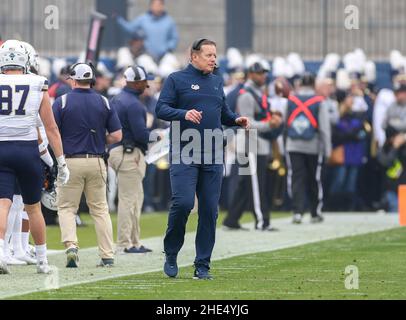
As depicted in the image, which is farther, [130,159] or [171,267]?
[130,159]

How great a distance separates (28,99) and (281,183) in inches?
451

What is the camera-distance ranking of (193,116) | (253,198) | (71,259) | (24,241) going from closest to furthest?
(193,116), (71,259), (24,241), (253,198)

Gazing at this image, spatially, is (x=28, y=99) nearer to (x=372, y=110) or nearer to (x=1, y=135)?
(x=1, y=135)

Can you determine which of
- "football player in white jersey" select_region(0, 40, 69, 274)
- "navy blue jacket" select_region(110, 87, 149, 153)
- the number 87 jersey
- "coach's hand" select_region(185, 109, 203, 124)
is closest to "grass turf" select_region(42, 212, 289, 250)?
"navy blue jacket" select_region(110, 87, 149, 153)

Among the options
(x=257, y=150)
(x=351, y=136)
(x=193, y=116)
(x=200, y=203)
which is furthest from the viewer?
(x=351, y=136)

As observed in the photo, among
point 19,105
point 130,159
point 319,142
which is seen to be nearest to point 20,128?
point 19,105

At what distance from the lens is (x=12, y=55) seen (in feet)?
44.5

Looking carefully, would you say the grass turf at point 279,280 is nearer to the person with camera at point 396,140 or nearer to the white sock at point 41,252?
the white sock at point 41,252

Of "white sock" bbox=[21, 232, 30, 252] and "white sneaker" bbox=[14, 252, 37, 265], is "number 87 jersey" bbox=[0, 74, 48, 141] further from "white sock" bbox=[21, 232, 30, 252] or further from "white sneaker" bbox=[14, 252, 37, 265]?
"white sock" bbox=[21, 232, 30, 252]

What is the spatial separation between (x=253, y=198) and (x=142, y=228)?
62.4 inches

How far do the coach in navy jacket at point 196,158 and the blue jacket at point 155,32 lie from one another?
1499 cm

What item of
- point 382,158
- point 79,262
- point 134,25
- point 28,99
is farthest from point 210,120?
point 134,25

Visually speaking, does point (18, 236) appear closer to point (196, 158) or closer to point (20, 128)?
point (20, 128)

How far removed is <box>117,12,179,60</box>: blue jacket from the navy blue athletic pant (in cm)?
1512
